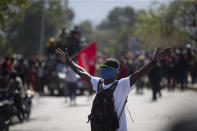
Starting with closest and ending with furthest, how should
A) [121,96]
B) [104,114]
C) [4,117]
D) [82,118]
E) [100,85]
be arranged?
[104,114] < [121,96] < [100,85] < [4,117] < [82,118]

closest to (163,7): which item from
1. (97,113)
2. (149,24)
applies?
(149,24)

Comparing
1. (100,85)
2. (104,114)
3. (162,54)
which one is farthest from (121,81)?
(162,54)

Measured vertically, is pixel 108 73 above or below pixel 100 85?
above

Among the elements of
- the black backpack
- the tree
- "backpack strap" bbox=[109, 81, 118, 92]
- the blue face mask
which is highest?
the tree

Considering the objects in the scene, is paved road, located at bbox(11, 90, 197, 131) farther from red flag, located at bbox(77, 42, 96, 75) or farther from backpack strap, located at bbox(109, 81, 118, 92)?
backpack strap, located at bbox(109, 81, 118, 92)

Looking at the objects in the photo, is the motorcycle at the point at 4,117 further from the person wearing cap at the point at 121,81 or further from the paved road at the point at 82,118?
the person wearing cap at the point at 121,81

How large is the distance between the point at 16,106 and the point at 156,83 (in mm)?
8477

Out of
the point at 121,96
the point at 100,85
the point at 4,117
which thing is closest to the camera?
the point at 121,96

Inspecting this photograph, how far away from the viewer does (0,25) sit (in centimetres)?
2220

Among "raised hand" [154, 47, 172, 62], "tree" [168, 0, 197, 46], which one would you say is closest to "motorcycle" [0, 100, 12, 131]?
"raised hand" [154, 47, 172, 62]

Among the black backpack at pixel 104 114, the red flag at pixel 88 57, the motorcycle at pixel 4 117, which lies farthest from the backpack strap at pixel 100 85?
the red flag at pixel 88 57

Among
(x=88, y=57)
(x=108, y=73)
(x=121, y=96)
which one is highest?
(x=88, y=57)

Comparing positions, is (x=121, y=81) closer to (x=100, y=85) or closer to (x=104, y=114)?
(x=100, y=85)

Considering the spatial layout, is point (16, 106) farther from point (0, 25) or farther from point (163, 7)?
point (163, 7)
